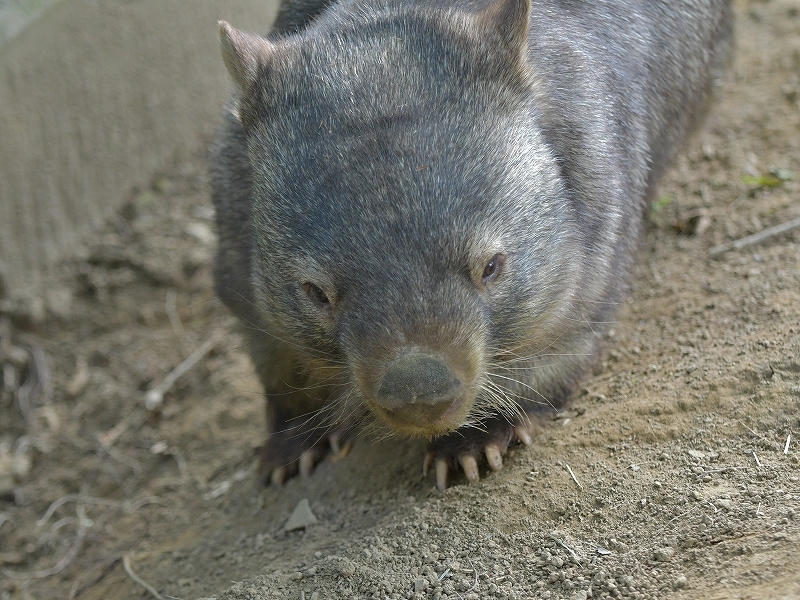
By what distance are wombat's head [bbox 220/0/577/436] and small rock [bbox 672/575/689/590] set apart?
71 cm

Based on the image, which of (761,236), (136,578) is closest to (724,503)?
(761,236)

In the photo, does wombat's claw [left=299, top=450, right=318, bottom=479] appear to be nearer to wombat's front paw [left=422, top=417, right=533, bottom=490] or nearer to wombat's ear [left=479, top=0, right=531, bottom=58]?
wombat's front paw [left=422, top=417, right=533, bottom=490]

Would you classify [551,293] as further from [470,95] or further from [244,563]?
[244,563]

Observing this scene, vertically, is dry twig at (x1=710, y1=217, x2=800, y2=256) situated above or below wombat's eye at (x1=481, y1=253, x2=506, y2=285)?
below

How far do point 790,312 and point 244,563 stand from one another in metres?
2.17

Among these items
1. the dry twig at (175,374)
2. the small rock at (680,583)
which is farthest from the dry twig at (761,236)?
the dry twig at (175,374)

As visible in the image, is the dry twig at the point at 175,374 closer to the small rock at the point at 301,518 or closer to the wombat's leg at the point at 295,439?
the wombat's leg at the point at 295,439

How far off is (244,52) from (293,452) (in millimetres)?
1743

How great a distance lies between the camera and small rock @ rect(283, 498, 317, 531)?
3586 mm

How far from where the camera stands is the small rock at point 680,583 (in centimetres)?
246

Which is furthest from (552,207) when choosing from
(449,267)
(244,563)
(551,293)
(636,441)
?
(244,563)

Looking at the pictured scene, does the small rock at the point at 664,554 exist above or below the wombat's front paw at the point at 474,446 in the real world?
above

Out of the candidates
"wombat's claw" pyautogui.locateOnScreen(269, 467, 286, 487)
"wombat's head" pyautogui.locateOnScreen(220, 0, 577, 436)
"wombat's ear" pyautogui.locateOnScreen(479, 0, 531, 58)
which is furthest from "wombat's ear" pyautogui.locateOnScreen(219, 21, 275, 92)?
"wombat's claw" pyautogui.locateOnScreen(269, 467, 286, 487)

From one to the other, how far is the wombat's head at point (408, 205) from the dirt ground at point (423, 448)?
1.37 ft
